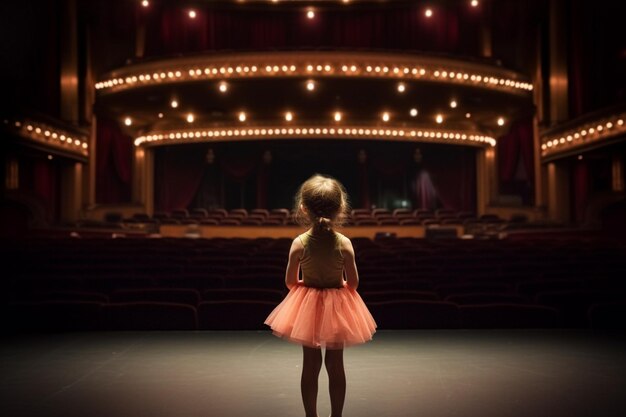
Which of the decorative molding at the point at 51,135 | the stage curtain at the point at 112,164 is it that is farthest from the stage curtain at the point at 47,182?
the stage curtain at the point at 112,164

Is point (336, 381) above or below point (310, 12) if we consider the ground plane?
below

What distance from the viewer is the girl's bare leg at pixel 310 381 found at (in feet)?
7.91

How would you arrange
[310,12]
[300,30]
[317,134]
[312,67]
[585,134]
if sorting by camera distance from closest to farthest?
[312,67] < [585,134] < [317,134] < [310,12] < [300,30]

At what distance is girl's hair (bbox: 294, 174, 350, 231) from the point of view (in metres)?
2.44

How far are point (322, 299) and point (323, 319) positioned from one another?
0.10m

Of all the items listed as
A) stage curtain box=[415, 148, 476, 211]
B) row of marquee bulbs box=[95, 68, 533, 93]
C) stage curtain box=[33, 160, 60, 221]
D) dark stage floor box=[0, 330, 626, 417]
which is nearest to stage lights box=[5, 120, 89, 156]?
stage curtain box=[33, 160, 60, 221]

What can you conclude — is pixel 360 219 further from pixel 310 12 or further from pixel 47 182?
pixel 47 182

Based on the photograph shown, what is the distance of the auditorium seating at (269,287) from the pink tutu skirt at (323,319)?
93.9 inches

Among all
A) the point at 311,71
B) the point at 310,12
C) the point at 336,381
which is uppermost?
the point at 310,12

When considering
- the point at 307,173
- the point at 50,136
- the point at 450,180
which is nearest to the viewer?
the point at 50,136

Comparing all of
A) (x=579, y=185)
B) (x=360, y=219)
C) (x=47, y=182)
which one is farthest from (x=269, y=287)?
(x=579, y=185)

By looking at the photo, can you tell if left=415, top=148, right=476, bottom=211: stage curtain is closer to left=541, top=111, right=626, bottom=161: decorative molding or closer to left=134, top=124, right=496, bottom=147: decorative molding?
left=134, top=124, right=496, bottom=147: decorative molding

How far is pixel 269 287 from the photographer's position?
20.1 feet

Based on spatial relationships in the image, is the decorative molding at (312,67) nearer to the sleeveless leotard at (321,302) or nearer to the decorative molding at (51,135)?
the decorative molding at (51,135)
